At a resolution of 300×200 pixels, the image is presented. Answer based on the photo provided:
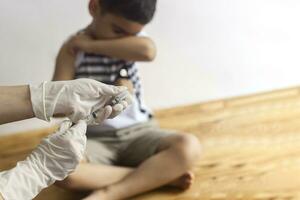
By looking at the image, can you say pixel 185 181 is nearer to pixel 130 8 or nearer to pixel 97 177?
pixel 97 177

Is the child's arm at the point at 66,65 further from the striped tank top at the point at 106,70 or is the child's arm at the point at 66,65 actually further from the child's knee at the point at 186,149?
the child's knee at the point at 186,149

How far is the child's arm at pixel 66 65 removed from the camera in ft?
3.55

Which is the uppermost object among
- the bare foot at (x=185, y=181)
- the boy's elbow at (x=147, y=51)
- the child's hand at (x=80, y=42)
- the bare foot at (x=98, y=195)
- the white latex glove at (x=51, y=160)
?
the child's hand at (x=80, y=42)

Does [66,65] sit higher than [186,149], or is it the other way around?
[66,65]

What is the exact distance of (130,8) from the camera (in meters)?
1.00

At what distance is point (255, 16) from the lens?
1.37 m

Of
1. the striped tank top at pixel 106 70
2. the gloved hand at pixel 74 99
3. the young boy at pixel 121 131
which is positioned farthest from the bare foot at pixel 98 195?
the gloved hand at pixel 74 99

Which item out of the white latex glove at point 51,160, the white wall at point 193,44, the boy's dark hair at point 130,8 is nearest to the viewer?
the white latex glove at point 51,160

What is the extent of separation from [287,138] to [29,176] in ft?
2.44

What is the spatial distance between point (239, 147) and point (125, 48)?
14.9 inches

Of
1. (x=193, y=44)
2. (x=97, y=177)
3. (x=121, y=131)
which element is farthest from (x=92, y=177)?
(x=193, y=44)

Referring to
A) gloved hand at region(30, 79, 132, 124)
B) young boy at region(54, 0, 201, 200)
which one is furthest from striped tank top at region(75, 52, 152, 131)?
gloved hand at region(30, 79, 132, 124)

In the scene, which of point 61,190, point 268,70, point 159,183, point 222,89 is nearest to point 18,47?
point 61,190

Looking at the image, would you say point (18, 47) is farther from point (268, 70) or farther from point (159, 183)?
point (268, 70)
